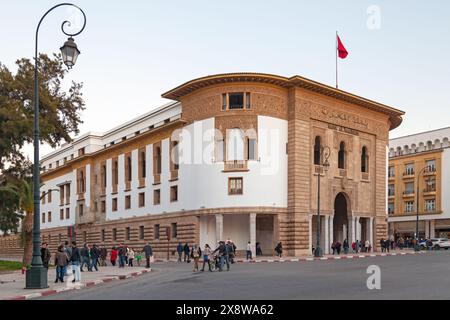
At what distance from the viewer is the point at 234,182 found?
4344cm

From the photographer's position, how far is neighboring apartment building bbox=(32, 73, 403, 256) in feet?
142

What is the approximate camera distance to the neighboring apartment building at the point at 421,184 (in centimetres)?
7550

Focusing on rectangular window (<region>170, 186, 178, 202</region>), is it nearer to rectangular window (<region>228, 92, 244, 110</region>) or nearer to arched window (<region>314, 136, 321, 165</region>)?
rectangular window (<region>228, 92, 244, 110</region>)

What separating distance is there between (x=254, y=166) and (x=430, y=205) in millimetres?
43019

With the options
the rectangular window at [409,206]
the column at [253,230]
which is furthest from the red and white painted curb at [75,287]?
the rectangular window at [409,206]

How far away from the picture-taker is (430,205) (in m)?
76.9

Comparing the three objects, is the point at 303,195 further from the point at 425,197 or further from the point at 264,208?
the point at 425,197

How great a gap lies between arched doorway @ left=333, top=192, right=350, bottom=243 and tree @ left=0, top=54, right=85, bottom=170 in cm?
2570

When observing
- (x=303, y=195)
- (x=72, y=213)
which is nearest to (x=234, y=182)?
(x=303, y=195)

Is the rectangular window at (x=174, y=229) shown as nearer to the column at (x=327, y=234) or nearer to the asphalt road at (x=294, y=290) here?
the column at (x=327, y=234)

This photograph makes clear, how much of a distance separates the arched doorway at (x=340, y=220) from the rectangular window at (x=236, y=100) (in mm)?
14709

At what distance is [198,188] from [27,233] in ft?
46.7

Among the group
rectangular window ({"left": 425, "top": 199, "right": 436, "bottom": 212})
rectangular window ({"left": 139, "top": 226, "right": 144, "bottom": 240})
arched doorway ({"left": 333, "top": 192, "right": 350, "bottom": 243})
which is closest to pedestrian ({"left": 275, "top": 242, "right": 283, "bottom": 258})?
arched doorway ({"left": 333, "top": 192, "right": 350, "bottom": 243})

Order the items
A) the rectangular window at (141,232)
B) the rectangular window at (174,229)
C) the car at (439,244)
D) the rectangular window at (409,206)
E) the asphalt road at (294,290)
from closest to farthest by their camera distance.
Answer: the asphalt road at (294,290) → the rectangular window at (174,229) → the rectangular window at (141,232) → the car at (439,244) → the rectangular window at (409,206)
